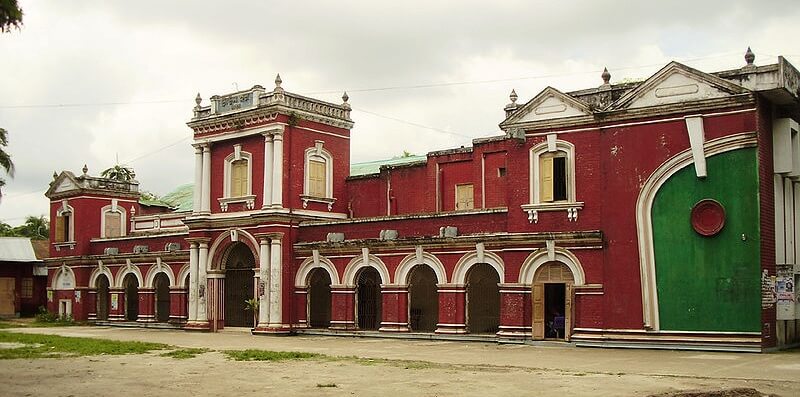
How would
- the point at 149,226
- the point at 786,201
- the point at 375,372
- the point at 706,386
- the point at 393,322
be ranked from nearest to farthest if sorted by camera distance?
the point at 706,386, the point at 375,372, the point at 786,201, the point at 393,322, the point at 149,226

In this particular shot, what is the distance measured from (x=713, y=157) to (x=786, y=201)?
291cm

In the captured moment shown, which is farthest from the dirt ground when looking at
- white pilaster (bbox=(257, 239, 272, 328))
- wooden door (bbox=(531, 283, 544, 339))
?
white pilaster (bbox=(257, 239, 272, 328))

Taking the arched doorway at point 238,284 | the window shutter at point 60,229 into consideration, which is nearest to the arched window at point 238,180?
the arched doorway at point 238,284

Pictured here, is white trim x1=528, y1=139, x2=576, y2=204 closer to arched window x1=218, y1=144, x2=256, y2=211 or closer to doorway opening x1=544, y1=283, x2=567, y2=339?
doorway opening x1=544, y1=283, x2=567, y2=339

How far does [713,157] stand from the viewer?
72.3 feet

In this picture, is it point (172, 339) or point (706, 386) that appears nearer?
point (706, 386)

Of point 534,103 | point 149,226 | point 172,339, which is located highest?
point 534,103

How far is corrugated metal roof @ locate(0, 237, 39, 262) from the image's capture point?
1817 inches

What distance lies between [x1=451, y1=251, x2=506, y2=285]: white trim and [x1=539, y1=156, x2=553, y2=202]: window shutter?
2330 mm

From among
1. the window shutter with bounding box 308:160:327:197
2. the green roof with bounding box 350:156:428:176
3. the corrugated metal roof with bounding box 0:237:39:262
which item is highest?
the green roof with bounding box 350:156:428:176

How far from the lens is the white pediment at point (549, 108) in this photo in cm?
2423

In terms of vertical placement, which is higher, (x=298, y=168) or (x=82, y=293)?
(x=298, y=168)

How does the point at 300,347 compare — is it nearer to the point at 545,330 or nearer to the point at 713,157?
the point at 545,330

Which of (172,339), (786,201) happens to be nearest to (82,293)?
(172,339)
